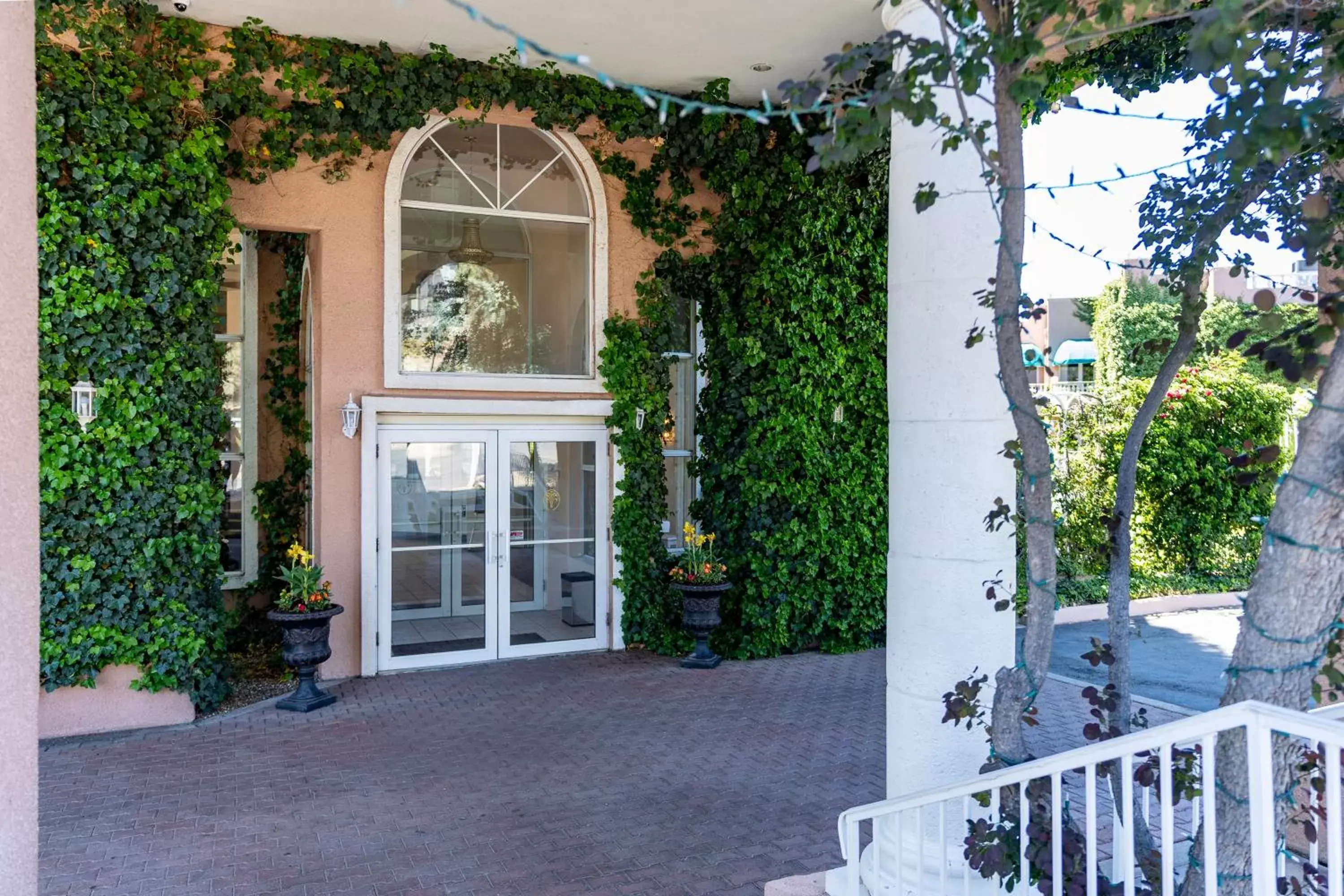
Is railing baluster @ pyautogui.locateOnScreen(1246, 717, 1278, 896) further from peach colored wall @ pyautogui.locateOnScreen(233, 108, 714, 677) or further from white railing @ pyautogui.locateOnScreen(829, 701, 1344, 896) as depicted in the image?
peach colored wall @ pyautogui.locateOnScreen(233, 108, 714, 677)

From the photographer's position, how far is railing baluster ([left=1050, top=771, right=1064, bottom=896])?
2.56 metres

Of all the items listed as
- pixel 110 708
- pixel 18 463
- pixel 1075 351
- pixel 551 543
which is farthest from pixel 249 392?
pixel 1075 351

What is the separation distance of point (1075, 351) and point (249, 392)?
2393 cm

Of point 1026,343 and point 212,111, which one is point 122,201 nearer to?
point 212,111

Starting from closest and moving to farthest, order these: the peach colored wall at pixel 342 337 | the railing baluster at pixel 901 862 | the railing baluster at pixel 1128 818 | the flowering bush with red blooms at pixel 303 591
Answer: the railing baluster at pixel 1128 818 → the railing baluster at pixel 901 862 → the flowering bush with red blooms at pixel 303 591 → the peach colored wall at pixel 342 337

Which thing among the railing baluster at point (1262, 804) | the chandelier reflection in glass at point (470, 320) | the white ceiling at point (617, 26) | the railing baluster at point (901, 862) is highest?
the white ceiling at point (617, 26)

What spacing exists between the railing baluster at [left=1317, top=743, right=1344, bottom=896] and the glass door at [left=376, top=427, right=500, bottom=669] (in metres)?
7.20

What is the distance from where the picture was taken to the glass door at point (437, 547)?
27.0ft

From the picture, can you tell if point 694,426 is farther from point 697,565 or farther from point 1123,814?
point 1123,814

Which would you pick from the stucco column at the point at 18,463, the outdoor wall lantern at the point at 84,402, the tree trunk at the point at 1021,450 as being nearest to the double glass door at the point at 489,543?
the outdoor wall lantern at the point at 84,402

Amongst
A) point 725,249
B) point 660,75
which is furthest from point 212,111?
point 725,249

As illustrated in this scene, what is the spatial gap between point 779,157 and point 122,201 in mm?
5339

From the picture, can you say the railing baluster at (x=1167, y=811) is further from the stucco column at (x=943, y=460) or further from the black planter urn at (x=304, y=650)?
the black planter urn at (x=304, y=650)

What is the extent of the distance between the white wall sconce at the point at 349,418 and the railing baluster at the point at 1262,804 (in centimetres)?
701
